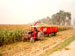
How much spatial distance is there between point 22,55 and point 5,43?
4.11 m

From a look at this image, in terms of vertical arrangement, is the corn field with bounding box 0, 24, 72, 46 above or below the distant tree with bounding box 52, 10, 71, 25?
below

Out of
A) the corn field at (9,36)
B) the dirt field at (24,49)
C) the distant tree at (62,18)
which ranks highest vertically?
the distant tree at (62,18)

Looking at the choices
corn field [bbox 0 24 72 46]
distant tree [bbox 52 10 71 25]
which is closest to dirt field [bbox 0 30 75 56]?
corn field [bbox 0 24 72 46]

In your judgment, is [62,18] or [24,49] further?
[62,18]

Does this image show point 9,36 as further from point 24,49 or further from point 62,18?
point 62,18

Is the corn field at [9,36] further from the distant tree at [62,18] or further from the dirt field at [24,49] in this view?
the distant tree at [62,18]

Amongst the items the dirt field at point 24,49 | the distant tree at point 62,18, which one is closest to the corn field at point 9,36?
the dirt field at point 24,49

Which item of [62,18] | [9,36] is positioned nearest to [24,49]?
[9,36]

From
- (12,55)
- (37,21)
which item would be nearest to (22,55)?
(12,55)

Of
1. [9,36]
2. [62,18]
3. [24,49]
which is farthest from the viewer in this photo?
[62,18]

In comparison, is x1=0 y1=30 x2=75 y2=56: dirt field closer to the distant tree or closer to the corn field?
the corn field

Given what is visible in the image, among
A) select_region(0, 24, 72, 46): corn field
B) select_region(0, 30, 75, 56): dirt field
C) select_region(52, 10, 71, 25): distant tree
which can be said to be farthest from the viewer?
select_region(52, 10, 71, 25): distant tree

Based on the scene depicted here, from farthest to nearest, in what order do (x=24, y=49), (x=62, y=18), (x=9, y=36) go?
(x=62, y=18) < (x=9, y=36) < (x=24, y=49)

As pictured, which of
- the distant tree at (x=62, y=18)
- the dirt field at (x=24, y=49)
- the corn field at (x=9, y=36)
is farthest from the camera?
the distant tree at (x=62, y=18)
